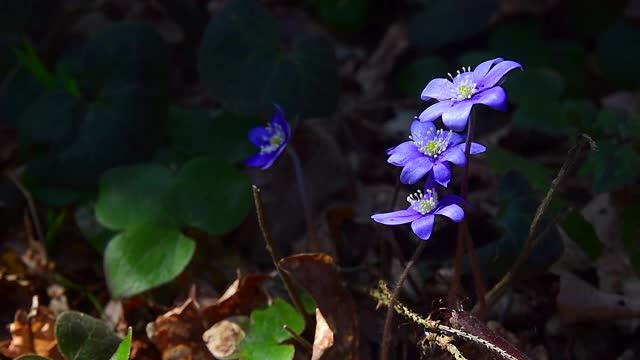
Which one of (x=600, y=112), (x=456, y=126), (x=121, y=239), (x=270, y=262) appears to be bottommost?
(x=270, y=262)

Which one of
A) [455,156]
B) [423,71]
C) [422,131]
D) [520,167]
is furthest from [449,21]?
[455,156]

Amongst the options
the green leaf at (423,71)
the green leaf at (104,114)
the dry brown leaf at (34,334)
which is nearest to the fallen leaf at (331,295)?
the dry brown leaf at (34,334)

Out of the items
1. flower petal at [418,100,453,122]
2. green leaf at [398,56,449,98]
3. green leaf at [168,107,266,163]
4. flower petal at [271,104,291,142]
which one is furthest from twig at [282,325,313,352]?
green leaf at [398,56,449,98]

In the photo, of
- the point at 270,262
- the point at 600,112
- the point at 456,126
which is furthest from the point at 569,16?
the point at 456,126

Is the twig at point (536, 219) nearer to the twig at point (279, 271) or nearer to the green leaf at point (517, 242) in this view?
the green leaf at point (517, 242)

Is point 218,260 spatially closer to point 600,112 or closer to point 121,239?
point 121,239

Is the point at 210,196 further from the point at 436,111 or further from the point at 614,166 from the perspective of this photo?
the point at 614,166
